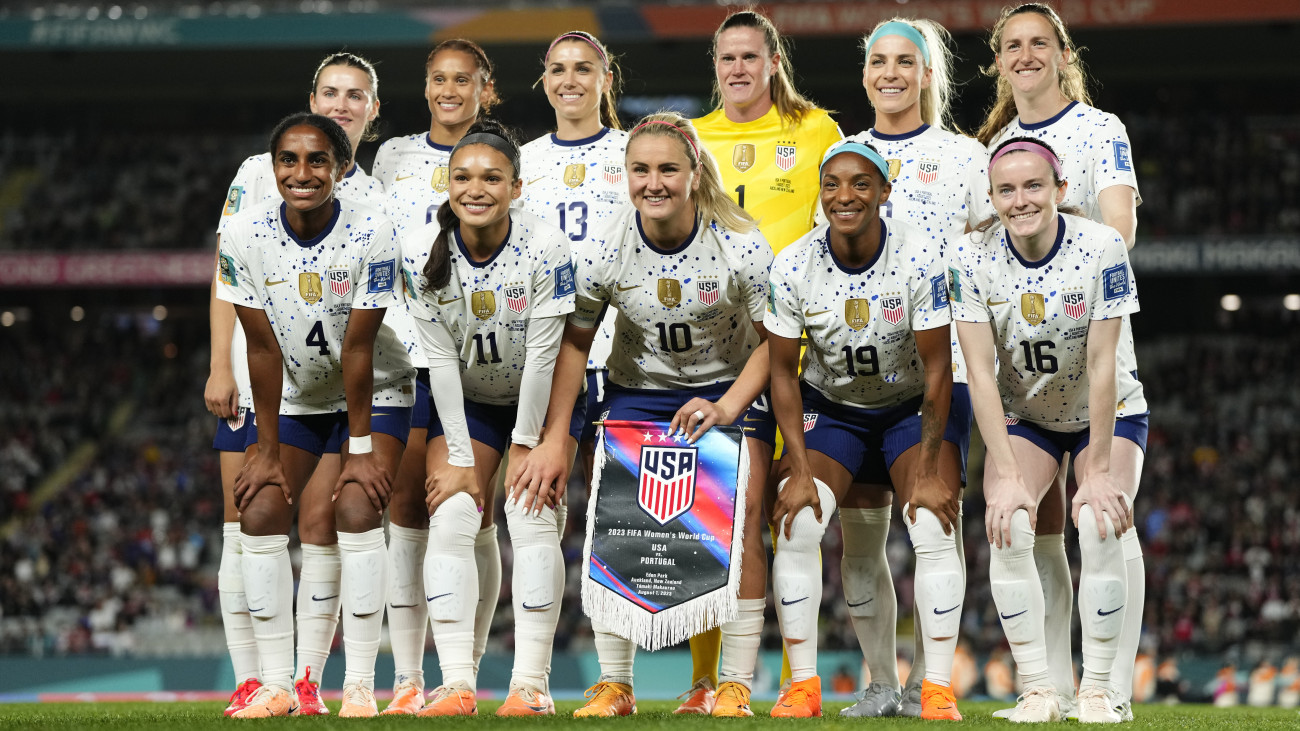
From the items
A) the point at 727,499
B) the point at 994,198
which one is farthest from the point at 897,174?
the point at 727,499

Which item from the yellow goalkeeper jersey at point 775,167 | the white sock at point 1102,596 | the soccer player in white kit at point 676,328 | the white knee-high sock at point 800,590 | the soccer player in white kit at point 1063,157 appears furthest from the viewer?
the yellow goalkeeper jersey at point 775,167

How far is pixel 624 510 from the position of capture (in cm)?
462

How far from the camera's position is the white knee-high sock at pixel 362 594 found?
185 inches

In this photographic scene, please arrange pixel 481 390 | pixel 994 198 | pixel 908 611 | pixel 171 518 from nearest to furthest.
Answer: pixel 994 198, pixel 481 390, pixel 908 611, pixel 171 518

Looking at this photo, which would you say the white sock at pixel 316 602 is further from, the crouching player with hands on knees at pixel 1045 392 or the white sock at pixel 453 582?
the crouching player with hands on knees at pixel 1045 392

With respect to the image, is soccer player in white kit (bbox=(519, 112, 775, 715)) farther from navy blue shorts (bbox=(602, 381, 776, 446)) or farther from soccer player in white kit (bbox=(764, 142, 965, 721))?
soccer player in white kit (bbox=(764, 142, 965, 721))

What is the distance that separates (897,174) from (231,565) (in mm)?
3216

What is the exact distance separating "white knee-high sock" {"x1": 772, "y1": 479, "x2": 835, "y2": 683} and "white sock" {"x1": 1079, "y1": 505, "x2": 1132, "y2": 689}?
2.96 ft

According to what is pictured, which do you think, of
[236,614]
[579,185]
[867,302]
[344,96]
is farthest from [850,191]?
[236,614]

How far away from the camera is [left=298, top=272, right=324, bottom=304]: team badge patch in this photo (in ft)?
15.8

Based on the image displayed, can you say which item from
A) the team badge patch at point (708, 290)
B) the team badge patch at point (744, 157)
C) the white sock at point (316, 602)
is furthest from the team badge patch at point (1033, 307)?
the white sock at point (316, 602)

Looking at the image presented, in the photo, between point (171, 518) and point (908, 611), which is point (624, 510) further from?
point (171, 518)

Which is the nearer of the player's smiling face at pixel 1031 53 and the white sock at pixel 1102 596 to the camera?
the white sock at pixel 1102 596

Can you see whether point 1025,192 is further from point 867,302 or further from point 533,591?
point 533,591
